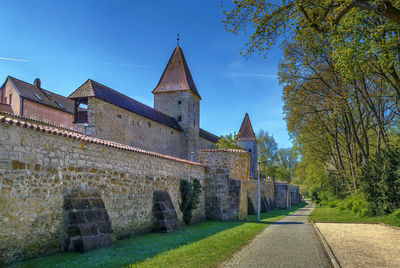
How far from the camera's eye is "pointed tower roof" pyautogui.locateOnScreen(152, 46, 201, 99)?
4369cm

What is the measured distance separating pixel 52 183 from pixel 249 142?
1964 inches

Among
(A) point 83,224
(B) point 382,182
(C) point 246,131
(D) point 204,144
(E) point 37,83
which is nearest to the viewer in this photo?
(A) point 83,224

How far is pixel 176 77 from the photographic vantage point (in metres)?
44.6

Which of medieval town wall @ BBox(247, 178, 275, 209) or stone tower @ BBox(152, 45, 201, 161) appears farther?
stone tower @ BBox(152, 45, 201, 161)

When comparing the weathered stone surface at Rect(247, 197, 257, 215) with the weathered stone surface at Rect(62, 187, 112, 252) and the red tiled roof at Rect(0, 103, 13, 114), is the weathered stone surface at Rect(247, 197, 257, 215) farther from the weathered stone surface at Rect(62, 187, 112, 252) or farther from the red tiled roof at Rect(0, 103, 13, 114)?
the red tiled roof at Rect(0, 103, 13, 114)

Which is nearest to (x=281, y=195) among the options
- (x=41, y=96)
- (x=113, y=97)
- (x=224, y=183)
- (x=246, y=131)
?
(x=246, y=131)

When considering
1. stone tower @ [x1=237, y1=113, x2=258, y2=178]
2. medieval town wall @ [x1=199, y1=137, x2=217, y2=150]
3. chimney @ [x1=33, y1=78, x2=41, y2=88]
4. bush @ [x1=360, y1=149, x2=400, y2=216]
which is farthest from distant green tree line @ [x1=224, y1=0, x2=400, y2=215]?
chimney @ [x1=33, y1=78, x2=41, y2=88]

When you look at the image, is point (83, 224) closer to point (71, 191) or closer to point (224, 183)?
point (71, 191)

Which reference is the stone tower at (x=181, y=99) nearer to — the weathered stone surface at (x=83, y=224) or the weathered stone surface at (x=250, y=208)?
the weathered stone surface at (x=250, y=208)

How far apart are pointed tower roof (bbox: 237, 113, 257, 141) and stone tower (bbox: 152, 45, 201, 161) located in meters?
13.7

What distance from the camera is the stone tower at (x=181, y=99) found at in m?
41.6

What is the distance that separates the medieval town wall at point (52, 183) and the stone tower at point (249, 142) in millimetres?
44925

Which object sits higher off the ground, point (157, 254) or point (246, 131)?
point (246, 131)

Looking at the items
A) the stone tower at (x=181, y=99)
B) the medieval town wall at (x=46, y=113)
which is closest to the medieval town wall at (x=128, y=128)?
the stone tower at (x=181, y=99)
